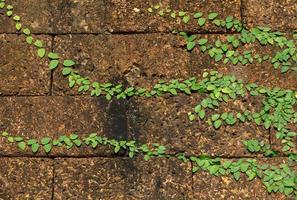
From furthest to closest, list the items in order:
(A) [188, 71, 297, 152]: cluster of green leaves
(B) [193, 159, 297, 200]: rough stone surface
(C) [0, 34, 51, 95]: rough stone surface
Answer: (C) [0, 34, 51, 95]: rough stone surface
(A) [188, 71, 297, 152]: cluster of green leaves
(B) [193, 159, 297, 200]: rough stone surface

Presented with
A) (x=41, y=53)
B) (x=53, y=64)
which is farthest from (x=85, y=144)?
(x=41, y=53)

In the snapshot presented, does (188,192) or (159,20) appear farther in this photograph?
(159,20)

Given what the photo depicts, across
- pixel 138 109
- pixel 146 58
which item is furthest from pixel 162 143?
pixel 146 58

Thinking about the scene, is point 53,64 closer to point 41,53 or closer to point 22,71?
point 41,53

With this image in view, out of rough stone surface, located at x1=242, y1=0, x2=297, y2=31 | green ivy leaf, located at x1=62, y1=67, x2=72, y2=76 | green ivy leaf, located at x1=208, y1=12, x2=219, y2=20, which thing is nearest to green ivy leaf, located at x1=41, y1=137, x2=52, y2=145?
green ivy leaf, located at x1=62, y1=67, x2=72, y2=76

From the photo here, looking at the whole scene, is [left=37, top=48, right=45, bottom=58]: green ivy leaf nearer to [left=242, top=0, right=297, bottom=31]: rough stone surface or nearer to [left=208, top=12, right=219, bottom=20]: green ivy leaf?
[left=208, top=12, right=219, bottom=20]: green ivy leaf

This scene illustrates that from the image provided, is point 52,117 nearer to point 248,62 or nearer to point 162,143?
point 162,143
